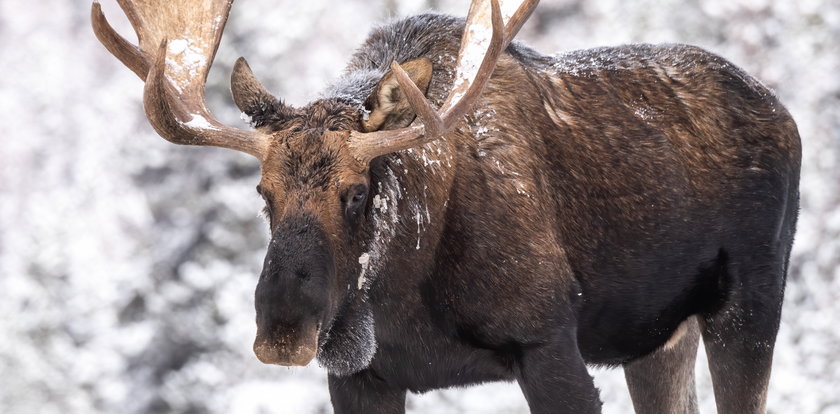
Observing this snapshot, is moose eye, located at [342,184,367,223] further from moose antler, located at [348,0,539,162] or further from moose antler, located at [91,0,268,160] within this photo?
moose antler, located at [91,0,268,160]

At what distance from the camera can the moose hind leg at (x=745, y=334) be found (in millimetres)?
5203

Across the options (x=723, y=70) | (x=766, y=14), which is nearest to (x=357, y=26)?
(x=766, y=14)

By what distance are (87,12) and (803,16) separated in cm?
643

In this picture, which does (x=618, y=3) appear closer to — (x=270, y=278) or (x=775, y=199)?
(x=775, y=199)

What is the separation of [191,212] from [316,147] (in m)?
5.40

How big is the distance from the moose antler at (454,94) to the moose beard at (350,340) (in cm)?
62

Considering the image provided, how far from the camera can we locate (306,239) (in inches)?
154

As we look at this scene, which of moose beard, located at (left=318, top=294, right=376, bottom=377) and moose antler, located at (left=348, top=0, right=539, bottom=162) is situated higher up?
moose antler, located at (left=348, top=0, right=539, bottom=162)

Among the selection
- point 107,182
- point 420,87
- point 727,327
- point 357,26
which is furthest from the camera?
point 357,26

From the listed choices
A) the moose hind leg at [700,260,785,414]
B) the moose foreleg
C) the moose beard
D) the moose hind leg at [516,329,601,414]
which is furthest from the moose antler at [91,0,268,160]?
the moose hind leg at [700,260,785,414]

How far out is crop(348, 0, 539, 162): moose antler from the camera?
4.02 m

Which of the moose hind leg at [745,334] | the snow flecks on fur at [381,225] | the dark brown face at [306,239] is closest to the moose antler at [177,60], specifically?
the dark brown face at [306,239]

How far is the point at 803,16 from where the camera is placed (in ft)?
33.6

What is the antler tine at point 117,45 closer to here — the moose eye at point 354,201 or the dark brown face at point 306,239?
the dark brown face at point 306,239
